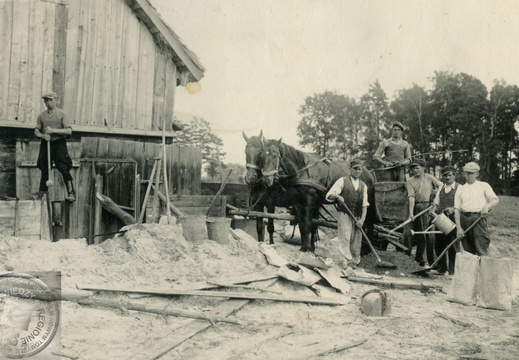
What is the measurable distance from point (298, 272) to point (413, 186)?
11.4 ft

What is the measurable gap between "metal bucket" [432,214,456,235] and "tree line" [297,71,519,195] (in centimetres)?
1746

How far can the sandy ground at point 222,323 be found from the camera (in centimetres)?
459

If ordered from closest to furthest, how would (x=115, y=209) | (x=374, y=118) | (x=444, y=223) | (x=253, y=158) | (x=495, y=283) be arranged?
1. (x=495, y=283)
2. (x=444, y=223)
3. (x=115, y=209)
4. (x=253, y=158)
5. (x=374, y=118)

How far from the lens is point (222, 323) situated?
17.4 ft

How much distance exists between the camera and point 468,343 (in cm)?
497

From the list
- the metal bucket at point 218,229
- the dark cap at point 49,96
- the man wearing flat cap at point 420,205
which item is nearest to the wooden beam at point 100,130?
the dark cap at point 49,96

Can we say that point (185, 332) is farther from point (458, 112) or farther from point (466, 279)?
point (458, 112)

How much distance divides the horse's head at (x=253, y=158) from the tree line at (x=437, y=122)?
1805cm

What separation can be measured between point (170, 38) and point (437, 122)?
29.5 metres

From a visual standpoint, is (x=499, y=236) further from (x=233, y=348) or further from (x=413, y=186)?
(x=233, y=348)

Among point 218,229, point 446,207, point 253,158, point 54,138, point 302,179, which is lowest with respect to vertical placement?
point 218,229

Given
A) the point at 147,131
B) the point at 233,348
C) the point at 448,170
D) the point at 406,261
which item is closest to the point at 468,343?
the point at 233,348

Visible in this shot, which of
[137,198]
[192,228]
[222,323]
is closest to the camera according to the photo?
[222,323]

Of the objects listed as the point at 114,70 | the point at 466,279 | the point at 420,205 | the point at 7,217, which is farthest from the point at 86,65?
the point at 466,279
